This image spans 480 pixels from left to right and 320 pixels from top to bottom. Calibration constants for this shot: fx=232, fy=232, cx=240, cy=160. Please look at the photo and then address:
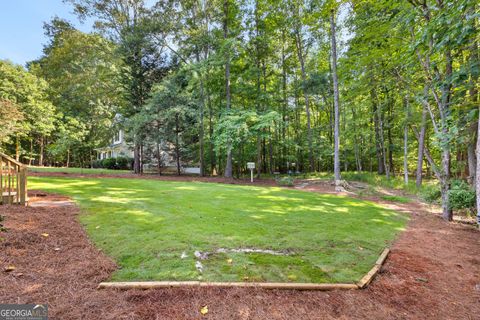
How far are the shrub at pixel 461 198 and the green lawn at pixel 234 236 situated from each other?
4.14 feet

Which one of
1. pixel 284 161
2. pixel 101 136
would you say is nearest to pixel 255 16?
pixel 284 161

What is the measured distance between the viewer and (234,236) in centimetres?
415

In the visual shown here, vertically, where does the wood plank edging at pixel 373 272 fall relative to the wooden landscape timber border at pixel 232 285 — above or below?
below

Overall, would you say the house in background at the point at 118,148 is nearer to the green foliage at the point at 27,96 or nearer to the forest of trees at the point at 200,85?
the forest of trees at the point at 200,85

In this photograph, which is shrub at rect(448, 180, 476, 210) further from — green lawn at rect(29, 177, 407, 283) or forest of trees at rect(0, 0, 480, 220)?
forest of trees at rect(0, 0, 480, 220)

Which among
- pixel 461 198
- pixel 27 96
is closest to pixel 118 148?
pixel 27 96

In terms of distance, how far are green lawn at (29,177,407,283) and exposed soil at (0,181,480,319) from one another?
0.85ft

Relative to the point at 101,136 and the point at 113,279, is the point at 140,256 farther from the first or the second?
the point at 101,136

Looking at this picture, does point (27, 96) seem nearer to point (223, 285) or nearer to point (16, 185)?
point (16, 185)

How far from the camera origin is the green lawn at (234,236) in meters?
2.94

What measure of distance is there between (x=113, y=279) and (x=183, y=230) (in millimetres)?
1676

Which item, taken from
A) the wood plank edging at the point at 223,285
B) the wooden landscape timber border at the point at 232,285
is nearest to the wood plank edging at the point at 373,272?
the wooden landscape timber border at the point at 232,285

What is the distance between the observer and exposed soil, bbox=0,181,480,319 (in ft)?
7.22

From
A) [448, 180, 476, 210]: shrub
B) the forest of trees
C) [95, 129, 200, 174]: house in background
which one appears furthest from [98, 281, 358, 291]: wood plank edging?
[95, 129, 200, 174]: house in background
